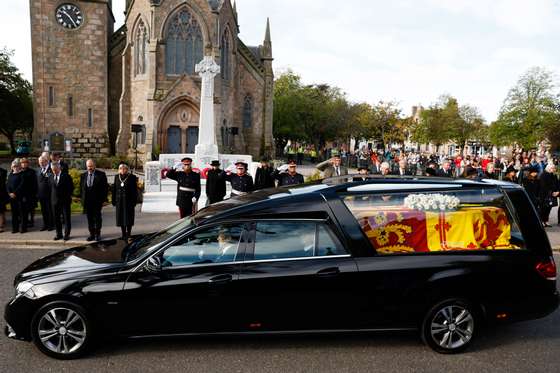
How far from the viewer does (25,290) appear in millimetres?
4773

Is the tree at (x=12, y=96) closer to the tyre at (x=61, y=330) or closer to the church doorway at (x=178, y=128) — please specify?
the church doorway at (x=178, y=128)

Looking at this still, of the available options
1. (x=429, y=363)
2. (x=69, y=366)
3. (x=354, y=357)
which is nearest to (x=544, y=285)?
(x=429, y=363)

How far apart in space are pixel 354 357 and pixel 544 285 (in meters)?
2.25

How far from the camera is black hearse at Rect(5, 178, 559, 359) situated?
475cm

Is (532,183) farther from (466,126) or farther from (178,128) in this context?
(466,126)

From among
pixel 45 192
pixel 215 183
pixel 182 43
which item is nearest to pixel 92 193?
pixel 45 192

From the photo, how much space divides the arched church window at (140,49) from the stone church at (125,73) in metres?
0.07

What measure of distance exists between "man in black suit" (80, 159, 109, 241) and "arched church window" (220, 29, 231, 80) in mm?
27362

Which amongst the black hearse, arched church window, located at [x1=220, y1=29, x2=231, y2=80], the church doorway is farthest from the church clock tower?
the black hearse

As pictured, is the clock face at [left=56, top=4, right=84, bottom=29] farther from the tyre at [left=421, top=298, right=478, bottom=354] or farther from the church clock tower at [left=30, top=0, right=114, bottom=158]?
the tyre at [left=421, top=298, right=478, bottom=354]

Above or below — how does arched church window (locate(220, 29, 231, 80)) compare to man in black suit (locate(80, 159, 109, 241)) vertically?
above

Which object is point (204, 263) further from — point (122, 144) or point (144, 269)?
point (122, 144)

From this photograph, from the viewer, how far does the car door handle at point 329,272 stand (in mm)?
4844

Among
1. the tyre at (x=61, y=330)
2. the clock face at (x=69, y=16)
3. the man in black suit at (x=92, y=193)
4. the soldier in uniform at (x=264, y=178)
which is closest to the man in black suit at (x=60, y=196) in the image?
the man in black suit at (x=92, y=193)
